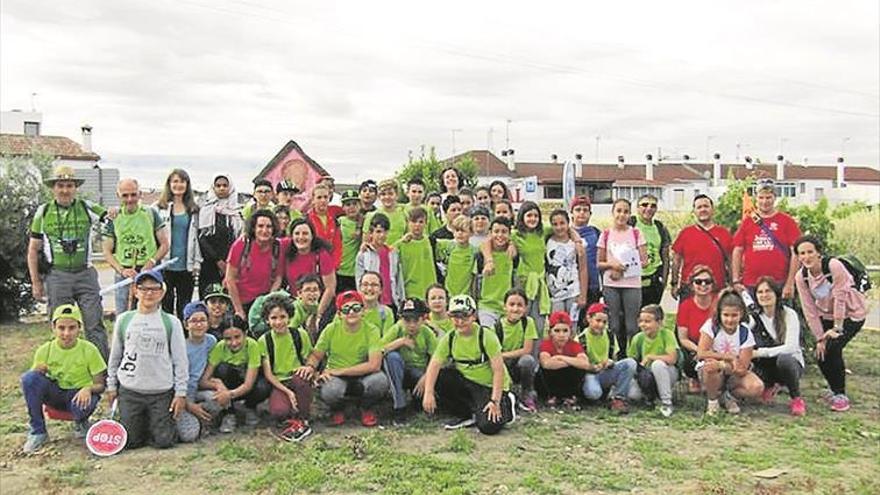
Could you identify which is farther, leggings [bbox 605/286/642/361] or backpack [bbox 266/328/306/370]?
leggings [bbox 605/286/642/361]

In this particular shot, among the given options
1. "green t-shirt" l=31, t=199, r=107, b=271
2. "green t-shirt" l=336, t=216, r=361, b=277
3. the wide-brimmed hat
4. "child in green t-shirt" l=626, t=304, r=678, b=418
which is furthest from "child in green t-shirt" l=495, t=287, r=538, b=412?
the wide-brimmed hat

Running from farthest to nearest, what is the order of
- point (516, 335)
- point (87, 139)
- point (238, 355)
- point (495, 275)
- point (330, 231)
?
point (87, 139) → point (330, 231) → point (495, 275) → point (516, 335) → point (238, 355)

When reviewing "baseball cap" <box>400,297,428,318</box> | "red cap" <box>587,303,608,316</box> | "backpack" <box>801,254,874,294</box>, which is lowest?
"red cap" <box>587,303,608,316</box>

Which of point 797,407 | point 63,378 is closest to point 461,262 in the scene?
point 797,407

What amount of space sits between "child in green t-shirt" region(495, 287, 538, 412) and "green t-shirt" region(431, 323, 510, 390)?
0.46 m

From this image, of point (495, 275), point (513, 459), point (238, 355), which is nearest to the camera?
point (513, 459)

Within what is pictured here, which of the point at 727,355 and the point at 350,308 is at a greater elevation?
the point at 350,308

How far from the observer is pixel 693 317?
300 inches

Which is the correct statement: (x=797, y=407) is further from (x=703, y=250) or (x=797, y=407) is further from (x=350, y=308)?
(x=350, y=308)

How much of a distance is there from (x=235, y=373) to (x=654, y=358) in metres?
3.42

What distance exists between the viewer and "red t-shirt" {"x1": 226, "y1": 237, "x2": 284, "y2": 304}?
723 centimetres

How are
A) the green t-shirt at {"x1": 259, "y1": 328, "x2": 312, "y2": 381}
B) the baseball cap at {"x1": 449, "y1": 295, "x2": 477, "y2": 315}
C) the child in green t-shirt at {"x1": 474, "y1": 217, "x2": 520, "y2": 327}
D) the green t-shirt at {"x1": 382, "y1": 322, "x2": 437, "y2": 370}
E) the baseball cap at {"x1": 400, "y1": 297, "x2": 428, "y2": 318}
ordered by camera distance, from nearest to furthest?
1. the baseball cap at {"x1": 449, "y1": 295, "x2": 477, "y2": 315}
2. the green t-shirt at {"x1": 259, "y1": 328, "x2": 312, "y2": 381}
3. the baseball cap at {"x1": 400, "y1": 297, "x2": 428, "y2": 318}
4. the green t-shirt at {"x1": 382, "y1": 322, "x2": 437, "y2": 370}
5. the child in green t-shirt at {"x1": 474, "y1": 217, "x2": 520, "y2": 327}

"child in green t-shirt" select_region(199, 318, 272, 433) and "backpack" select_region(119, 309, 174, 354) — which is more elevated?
"backpack" select_region(119, 309, 174, 354)

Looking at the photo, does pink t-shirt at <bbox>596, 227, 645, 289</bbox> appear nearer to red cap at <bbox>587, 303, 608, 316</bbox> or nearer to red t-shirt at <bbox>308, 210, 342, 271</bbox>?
red cap at <bbox>587, 303, 608, 316</bbox>
